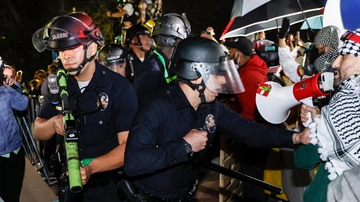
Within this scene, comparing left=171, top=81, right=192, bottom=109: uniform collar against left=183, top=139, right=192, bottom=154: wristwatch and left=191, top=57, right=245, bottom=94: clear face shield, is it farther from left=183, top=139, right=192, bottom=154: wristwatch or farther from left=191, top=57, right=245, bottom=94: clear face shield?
left=183, top=139, right=192, bottom=154: wristwatch

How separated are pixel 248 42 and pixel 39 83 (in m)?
4.76

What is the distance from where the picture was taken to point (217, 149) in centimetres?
974

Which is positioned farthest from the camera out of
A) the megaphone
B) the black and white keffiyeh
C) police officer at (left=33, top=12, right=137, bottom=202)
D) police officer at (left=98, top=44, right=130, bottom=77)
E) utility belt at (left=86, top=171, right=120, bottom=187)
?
police officer at (left=98, top=44, right=130, bottom=77)

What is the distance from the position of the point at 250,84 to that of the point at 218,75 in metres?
2.76

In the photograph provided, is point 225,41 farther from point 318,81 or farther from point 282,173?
point 318,81

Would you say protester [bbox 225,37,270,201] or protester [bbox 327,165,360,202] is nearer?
protester [bbox 327,165,360,202]

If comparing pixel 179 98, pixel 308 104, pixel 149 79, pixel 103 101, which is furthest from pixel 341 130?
pixel 149 79

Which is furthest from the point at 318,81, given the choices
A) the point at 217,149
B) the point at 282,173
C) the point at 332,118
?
the point at 217,149

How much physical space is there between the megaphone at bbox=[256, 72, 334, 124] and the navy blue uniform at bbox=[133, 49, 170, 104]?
6.23 ft

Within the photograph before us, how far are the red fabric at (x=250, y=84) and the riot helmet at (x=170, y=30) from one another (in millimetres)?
900

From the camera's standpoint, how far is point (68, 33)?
12.8ft

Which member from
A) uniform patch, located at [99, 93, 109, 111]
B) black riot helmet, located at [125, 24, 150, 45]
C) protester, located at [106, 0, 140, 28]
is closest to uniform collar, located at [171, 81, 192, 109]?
uniform patch, located at [99, 93, 109, 111]

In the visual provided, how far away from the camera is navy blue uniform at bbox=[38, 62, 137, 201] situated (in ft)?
13.0

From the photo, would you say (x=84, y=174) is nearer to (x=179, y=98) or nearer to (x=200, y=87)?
(x=179, y=98)
